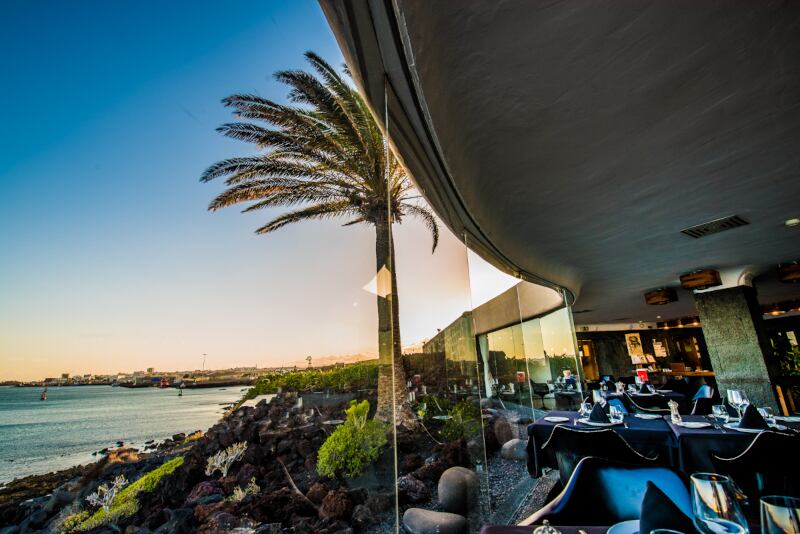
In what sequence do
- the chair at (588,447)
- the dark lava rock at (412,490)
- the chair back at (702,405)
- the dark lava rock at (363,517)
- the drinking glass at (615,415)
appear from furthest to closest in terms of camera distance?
the chair back at (702,405)
the drinking glass at (615,415)
the dark lava rock at (412,490)
the dark lava rock at (363,517)
the chair at (588,447)

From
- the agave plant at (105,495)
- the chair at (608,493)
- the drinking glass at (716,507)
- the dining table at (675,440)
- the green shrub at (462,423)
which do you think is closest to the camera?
the drinking glass at (716,507)

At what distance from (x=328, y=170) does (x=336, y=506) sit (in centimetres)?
524

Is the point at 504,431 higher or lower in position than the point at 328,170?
lower

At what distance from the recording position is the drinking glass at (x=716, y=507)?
0.84 metres

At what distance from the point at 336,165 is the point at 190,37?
3.57 metres

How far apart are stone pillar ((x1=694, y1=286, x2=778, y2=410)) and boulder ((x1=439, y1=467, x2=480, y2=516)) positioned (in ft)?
19.0

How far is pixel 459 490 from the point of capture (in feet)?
11.4

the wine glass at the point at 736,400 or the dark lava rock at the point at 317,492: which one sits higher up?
the wine glass at the point at 736,400

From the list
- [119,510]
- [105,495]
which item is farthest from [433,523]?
[105,495]

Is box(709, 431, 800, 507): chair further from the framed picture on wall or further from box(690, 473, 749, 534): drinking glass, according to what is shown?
the framed picture on wall

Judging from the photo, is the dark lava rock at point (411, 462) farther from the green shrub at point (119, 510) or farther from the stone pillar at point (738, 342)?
the stone pillar at point (738, 342)

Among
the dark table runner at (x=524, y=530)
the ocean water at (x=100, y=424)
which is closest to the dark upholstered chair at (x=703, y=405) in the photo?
the dark table runner at (x=524, y=530)

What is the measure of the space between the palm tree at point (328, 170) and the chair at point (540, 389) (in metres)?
4.57

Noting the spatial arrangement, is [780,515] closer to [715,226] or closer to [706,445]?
[706,445]
